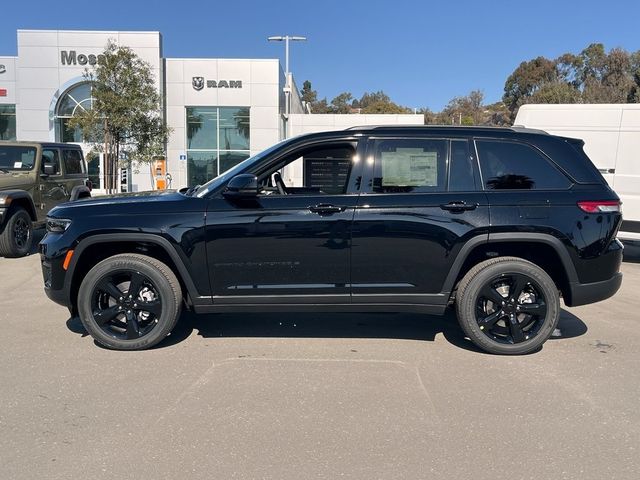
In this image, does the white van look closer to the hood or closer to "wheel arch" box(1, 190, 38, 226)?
the hood

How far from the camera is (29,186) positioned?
9.26 metres

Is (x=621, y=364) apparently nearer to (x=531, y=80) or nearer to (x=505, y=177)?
(x=505, y=177)

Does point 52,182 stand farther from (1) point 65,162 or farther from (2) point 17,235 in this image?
(2) point 17,235

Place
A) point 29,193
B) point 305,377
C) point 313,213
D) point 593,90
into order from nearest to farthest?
1. point 305,377
2. point 313,213
3. point 29,193
4. point 593,90

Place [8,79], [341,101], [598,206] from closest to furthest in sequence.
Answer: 1. [598,206]
2. [8,79]
3. [341,101]

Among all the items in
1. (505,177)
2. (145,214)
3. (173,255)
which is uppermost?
(505,177)

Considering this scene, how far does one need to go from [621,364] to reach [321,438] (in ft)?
9.50

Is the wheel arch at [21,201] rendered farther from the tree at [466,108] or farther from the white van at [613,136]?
the tree at [466,108]

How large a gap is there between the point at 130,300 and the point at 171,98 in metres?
22.6

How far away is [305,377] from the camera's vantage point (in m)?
4.08

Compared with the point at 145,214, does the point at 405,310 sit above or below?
below

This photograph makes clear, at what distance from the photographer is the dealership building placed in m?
24.2

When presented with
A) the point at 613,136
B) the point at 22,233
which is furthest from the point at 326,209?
the point at 613,136

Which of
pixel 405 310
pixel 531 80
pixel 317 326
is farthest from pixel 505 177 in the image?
pixel 531 80
